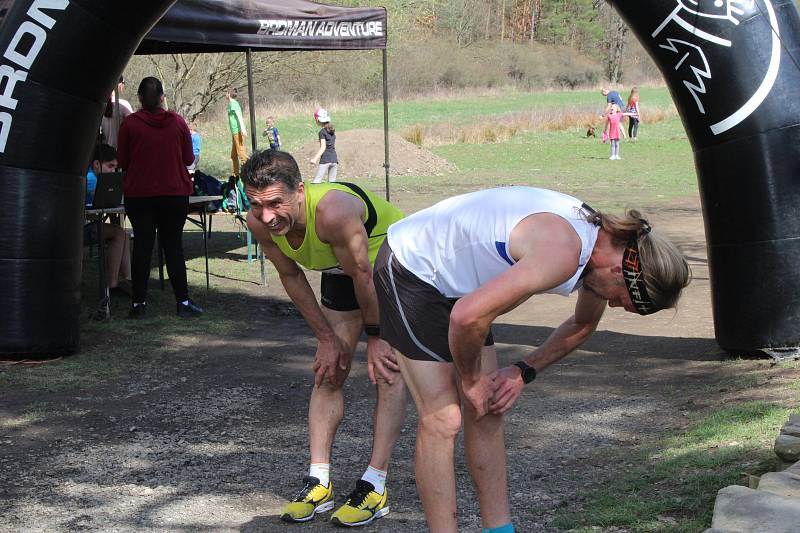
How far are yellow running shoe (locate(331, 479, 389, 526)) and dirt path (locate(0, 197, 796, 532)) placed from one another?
0.23 feet

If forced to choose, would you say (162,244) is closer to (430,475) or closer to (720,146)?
(720,146)

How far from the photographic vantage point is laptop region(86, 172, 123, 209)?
874 cm

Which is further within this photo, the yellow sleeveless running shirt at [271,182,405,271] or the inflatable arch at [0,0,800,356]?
the inflatable arch at [0,0,800,356]

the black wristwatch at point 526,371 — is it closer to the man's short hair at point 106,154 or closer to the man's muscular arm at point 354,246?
the man's muscular arm at point 354,246

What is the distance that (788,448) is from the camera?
163 inches

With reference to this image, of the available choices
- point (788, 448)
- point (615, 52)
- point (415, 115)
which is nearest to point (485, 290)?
point (788, 448)

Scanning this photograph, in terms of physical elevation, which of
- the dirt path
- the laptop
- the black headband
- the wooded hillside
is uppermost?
the wooded hillside

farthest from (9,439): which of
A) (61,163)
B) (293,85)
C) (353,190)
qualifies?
(293,85)

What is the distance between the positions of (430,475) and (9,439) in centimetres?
321

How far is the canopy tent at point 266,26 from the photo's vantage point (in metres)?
8.99

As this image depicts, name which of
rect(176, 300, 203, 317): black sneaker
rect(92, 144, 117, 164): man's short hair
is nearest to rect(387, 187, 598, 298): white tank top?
rect(176, 300, 203, 317): black sneaker

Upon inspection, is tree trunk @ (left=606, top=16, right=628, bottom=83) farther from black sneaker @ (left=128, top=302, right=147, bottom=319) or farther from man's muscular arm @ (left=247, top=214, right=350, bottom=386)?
man's muscular arm @ (left=247, top=214, right=350, bottom=386)

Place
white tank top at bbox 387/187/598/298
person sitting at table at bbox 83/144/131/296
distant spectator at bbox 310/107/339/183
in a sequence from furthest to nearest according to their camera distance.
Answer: distant spectator at bbox 310/107/339/183, person sitting at table at bbox 83/144/131/296, white tank top at bbox 387/187/598/298

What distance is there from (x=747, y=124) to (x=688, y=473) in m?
2.73
